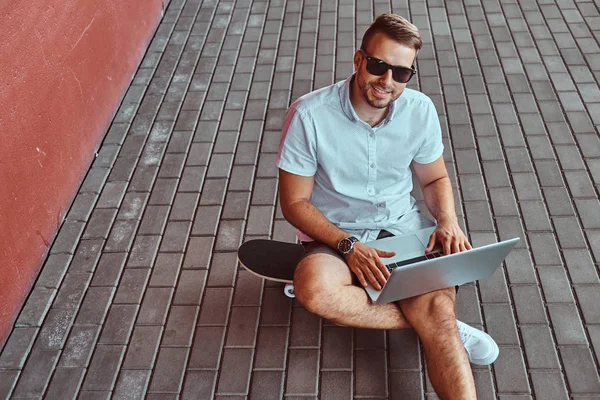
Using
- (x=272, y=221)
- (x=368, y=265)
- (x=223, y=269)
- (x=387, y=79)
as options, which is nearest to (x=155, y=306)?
(x=223, y=269)

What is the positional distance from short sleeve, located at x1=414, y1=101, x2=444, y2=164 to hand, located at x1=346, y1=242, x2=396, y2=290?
512mm

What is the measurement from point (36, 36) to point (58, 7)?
1.25 ft

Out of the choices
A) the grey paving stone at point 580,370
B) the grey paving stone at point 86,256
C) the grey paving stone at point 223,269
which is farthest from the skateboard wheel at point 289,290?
the grey paving stone at point 580,370

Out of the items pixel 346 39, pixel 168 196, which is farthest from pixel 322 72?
pixel 168 196

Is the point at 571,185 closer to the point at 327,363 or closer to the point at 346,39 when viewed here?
the point at 327,363

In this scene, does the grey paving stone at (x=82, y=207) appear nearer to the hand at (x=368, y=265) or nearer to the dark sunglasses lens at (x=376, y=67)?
the hand at (x=368, y=265)

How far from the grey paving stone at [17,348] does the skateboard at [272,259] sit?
1111 millimetres

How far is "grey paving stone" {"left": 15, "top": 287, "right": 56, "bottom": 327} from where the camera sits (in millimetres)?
3572

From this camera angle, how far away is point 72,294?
12.1ft

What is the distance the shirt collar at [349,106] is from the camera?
297 cm

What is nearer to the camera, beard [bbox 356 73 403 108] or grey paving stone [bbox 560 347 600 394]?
beard [bbox 356 73 403 108]

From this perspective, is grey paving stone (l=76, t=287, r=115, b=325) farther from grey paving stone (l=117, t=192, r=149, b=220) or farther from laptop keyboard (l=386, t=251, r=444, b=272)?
laptop keyboard (l=386, t=251, r=444, b=272)

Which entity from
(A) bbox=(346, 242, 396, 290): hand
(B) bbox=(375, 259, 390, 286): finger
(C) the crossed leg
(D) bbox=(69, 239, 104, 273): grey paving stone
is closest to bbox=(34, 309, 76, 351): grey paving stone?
(D) bbox=(69, 239, 104, 273): grey paving stone

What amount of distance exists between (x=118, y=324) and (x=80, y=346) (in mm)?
208
